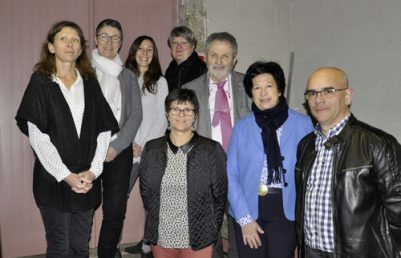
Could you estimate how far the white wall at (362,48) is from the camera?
345 centimetres

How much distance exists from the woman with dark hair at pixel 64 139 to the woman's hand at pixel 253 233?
3.08 feet

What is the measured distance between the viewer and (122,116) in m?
3.01

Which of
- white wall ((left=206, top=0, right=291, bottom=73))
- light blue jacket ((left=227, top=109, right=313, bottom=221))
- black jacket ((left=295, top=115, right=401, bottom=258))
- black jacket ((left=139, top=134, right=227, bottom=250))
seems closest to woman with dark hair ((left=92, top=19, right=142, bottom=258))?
black jacket ((left=139, top=134, right=227, bottom=250))

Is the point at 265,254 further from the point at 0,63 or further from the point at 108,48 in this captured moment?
the point at 0,63

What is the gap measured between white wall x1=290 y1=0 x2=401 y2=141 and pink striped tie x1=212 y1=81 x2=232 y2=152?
1.53m

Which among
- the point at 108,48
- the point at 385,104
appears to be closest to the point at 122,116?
the point at 108,48

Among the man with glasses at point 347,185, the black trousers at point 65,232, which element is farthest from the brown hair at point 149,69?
the man with glasses at point 347,185

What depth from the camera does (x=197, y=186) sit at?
2.30 m

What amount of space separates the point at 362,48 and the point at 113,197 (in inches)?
101

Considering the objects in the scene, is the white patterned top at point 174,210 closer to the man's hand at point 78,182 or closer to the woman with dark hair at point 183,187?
the woman with dark hair at point 183,187

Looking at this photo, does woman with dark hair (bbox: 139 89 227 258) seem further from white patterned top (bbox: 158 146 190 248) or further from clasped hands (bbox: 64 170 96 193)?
clasped hands (bbox: 64 170 96 193)

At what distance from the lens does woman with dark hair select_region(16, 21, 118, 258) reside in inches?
91.7

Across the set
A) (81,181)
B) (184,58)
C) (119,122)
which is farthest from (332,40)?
(81,181)

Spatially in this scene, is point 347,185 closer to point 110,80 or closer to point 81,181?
point 81,181
